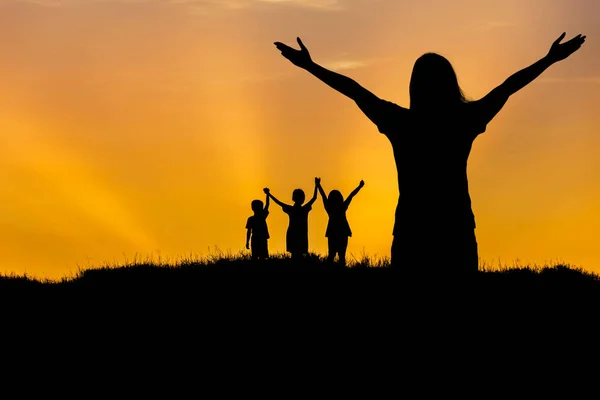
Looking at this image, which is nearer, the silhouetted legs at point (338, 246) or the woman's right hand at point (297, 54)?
the woman's right hand at point (297, 54)

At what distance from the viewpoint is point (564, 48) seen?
1023 centimetres

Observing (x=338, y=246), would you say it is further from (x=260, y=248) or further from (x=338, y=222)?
→ (x=260, y=248)

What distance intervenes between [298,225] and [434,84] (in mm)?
15496

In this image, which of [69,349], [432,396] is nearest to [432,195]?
[432,396]

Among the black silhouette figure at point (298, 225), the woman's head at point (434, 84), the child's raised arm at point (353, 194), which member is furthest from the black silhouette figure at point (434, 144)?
the black silhouette figure at point (298, 225)

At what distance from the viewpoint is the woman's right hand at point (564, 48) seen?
10117mm

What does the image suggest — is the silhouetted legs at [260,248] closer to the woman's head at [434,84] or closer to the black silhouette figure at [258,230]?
the black silhouette figure at [258,230]

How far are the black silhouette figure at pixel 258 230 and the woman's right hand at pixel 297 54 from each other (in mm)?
14828

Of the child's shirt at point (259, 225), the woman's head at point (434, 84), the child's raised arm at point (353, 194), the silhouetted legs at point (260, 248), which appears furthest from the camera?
the child's shirt at point (259, 225)

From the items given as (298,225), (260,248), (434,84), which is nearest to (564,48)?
(434,84)

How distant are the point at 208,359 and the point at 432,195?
144 inches

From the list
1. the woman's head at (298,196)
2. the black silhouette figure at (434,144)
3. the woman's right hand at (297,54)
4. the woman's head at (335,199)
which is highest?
the woman's head at (298,196)

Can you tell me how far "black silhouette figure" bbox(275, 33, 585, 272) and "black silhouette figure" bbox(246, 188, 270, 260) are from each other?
49.6 feet

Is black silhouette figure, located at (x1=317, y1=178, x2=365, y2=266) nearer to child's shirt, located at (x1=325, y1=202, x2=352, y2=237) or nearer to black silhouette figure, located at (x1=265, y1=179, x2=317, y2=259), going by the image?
child's shirt, located at (x1=325, y1=202, x2=352, y2=237)
